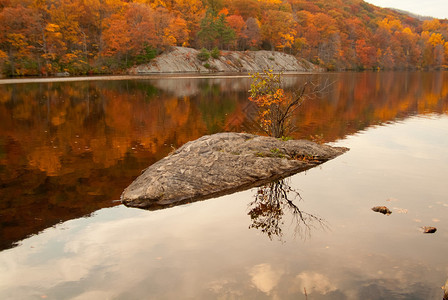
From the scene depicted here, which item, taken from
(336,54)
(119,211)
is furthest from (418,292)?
(336,54)

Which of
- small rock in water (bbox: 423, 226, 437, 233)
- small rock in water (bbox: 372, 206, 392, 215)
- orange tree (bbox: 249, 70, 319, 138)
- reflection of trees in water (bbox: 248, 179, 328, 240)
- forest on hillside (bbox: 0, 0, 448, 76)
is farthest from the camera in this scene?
forest on hillside (bbox: 0, 0, 448, 76)

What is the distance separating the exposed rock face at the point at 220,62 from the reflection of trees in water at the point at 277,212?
7157 centimetres

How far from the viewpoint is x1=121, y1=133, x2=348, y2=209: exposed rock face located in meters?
9.70

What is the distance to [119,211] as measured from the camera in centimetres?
891

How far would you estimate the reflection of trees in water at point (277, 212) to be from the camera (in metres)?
8.07

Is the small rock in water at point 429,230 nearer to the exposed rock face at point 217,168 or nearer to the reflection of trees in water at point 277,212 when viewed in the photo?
the reflection of trees in water at point 277,212

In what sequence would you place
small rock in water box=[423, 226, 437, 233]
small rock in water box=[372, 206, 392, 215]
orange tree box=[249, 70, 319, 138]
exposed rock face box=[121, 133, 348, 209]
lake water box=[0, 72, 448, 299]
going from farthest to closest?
orange tree box=[249, 70, 319, 138] < exposed rock face box=[121, 133, 348, 209] < small rock in water box=[372, 206, 392, 215] < small rock in water box=[423, 226, 437, 233] < lake water box=[0, 72, 448, 299]

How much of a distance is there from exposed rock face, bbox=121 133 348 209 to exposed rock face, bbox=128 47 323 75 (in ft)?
225

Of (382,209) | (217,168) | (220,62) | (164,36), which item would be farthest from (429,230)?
(220,62)

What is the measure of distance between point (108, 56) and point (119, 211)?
7658cm

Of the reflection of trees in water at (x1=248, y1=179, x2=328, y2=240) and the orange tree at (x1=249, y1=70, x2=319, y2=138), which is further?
the orange tree at (x1=249, y1=70, x2=319, y2=138)

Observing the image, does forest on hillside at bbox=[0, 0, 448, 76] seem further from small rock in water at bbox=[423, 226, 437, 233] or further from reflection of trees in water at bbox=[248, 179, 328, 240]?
small rock in water at bbox=[423, 226, 437, 233]

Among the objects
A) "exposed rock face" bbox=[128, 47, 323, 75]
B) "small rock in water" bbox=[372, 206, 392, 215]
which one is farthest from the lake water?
"exposed rock face" bbox=[128, 47, 323, 75]

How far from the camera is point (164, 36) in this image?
86375 mm
